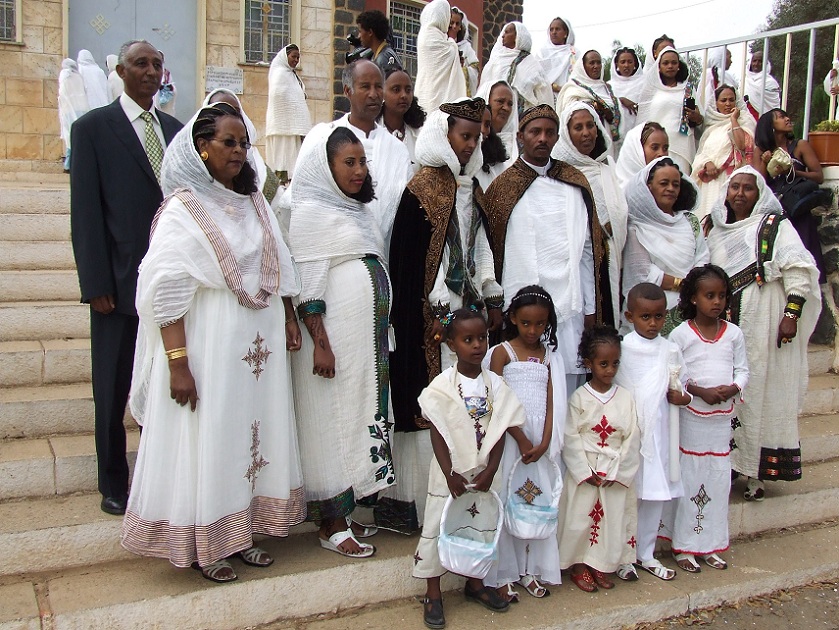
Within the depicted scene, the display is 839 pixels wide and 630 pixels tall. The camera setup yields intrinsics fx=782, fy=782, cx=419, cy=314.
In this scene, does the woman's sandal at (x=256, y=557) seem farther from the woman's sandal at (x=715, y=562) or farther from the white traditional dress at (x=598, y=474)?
the woman's sandal at (x=715, y=562)

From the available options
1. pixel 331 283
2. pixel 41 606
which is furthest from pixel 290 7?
pixel 41 606

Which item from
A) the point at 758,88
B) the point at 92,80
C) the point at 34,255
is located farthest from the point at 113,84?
the point at 758,88

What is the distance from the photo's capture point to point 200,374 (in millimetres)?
3062

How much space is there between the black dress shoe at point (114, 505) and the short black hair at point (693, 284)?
292 centimetres

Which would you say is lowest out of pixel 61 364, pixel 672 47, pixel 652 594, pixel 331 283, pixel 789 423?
pixel 652 594

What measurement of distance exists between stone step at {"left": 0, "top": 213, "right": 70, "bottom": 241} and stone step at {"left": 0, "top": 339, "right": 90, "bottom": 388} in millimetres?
1543

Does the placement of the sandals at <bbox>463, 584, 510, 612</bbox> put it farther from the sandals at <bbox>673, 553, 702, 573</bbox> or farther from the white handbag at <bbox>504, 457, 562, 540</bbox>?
the sandals at <bbox>673, 553, 702, 573</bbox>

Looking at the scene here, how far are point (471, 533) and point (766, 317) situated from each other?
235 centimetres

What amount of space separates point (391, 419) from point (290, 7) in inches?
378

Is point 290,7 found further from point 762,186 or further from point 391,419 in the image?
point 391,419

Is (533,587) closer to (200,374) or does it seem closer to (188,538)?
(188,538)

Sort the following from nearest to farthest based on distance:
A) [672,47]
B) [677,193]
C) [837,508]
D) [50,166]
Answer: [677,193] → [837,508] → [672,47] → [50,166]

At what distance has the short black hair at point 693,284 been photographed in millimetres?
3984

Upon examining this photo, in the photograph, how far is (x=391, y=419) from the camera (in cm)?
358
